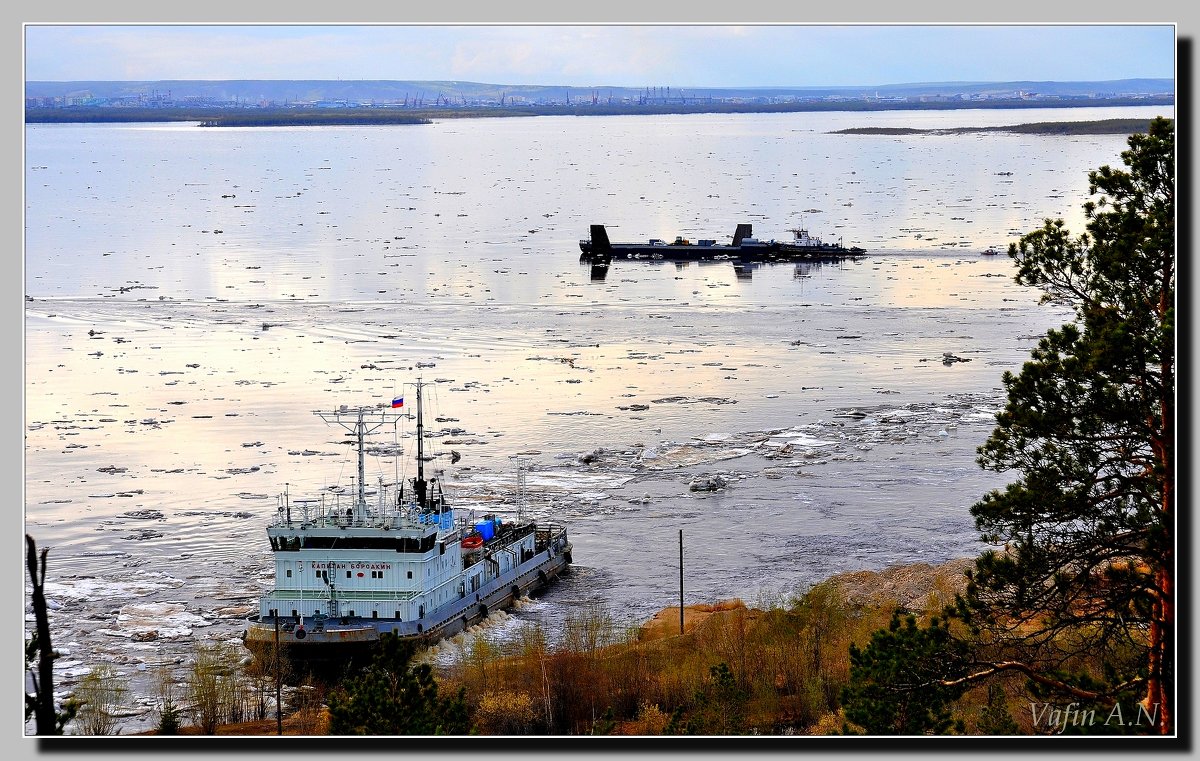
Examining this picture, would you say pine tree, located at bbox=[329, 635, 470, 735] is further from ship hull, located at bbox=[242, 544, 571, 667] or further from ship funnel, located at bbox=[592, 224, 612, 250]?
ship funnel, located at bbox=[592, 224, 612, 250]

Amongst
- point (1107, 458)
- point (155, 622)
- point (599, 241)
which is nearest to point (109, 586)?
point (155, 622)

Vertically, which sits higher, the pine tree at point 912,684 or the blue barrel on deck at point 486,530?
the pine tree at point 912,684

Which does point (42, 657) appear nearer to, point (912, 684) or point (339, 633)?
point (912, 684)

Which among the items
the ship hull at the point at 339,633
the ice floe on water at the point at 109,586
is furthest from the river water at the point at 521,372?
the ship hull at the point at 339,633

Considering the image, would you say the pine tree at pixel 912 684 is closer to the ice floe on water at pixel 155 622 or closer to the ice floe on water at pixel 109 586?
the ice floe on water at pixel 155 622

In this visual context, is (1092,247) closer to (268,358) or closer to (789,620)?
(789,620)

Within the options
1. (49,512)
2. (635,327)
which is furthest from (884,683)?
(635,327)
